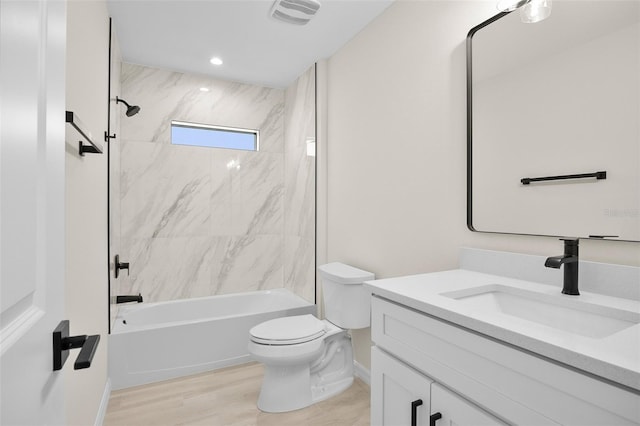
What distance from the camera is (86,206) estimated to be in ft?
4.87

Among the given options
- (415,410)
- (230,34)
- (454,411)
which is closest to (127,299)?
(230,34)

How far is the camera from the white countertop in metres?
0.66

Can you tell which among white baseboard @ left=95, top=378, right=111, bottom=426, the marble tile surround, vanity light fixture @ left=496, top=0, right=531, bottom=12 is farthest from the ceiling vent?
white baseboard @ left=95, top=378, right=111, bottom=426

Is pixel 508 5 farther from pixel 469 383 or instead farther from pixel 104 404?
pixel 104 404

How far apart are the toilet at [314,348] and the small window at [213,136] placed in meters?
1.78

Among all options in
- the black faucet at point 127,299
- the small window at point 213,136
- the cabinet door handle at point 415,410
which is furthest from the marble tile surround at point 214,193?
the cabinet door handle at point 415,410

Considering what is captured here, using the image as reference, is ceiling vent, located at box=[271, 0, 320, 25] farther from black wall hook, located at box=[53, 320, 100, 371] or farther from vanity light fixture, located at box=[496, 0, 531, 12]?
black wall hook, located at box=[53, 320, 100, 371]

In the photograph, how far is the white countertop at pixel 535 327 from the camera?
66 centimetres

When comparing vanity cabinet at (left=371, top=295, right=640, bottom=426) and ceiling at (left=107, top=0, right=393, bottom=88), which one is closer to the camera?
vanity cabinet at (left=371, top=295, right=640, bottom=426)

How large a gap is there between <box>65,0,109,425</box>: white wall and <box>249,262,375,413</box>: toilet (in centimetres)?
87

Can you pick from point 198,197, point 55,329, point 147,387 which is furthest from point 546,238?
point 198,197

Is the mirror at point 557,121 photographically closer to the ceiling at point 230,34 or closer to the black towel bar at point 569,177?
the black towel bar at point 569,177

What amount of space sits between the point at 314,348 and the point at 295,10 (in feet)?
6.99

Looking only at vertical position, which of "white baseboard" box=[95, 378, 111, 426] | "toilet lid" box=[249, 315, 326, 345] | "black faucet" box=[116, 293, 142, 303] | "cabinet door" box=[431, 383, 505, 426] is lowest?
"white baseboard" box=[95, 378, 111, 426]
